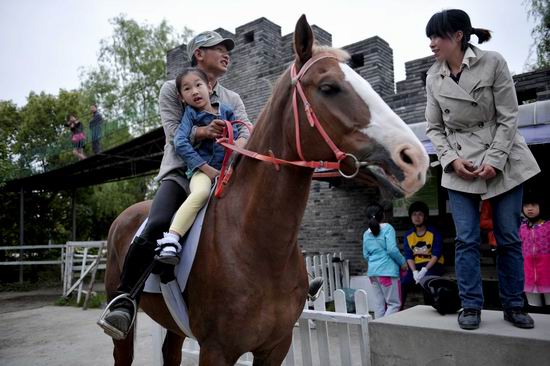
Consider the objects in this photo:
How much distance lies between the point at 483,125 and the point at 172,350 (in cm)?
321

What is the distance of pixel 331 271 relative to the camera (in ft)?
27.4

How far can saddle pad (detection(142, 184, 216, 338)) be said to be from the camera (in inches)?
95.4

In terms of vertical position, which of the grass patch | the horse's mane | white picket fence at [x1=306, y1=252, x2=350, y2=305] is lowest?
the grass patch

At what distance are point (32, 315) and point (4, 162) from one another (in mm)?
5287

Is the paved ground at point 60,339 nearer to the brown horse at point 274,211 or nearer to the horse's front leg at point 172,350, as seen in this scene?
the horse's front leg at point 172,350

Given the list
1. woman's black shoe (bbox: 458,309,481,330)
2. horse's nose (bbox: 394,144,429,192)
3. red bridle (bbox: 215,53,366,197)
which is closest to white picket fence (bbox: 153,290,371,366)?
woman's black shoe (bbox: 458,309,481,330)

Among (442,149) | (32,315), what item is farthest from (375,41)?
(32,315)

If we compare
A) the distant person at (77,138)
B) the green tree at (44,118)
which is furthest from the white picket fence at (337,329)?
the green tree at (44,118)

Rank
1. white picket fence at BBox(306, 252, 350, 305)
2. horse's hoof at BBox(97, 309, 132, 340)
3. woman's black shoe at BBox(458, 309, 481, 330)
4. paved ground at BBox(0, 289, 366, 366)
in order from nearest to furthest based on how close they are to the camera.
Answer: horse's hoof at BBox(97, 309, 132, 340), woman's black shoe at BBox(458, 309, 481, 330), paved ground at BBox(0, 289, 366, 366), white picket fence at BBox(306, 252, 350, 305)

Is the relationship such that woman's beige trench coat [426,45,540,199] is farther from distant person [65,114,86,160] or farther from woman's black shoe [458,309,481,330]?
distant person [65,114,86,160]

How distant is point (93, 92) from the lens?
24406 mm

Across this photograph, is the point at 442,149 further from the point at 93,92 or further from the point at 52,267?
the point at 93,92

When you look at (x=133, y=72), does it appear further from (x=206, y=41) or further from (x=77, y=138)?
(x=206, y=41)

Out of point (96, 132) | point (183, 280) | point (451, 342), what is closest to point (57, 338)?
point (183, 280)
